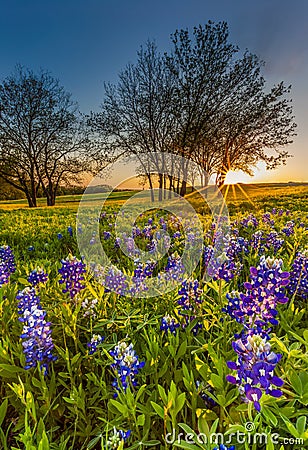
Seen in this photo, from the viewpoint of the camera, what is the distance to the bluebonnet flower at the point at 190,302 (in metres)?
2.45

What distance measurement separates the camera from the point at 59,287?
316 centimetres

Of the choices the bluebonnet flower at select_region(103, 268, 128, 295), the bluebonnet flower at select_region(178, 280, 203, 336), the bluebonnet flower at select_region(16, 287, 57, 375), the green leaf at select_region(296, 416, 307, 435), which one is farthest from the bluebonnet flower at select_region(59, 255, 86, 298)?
the green leaf at select_region(296, 416, 307, 435)

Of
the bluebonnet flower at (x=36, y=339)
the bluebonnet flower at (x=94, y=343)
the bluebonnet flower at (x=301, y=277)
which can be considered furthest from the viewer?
the bluebonnet flower at (x=301, y=277)

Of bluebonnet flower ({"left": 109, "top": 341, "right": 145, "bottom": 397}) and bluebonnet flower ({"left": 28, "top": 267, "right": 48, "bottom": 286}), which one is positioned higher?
bluebonnet flower ({"left": 28, "top": 267, "right": 48, "bottom": 286})

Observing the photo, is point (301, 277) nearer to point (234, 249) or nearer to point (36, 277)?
point (234, 249)

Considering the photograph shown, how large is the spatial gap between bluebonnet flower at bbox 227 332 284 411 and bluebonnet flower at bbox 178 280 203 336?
1086 mm

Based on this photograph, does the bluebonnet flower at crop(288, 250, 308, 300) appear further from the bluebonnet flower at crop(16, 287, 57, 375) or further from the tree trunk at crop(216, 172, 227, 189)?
the tree trunk at crop(216, 172, 227, 189)

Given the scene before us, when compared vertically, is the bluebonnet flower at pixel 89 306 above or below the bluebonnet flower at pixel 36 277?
below

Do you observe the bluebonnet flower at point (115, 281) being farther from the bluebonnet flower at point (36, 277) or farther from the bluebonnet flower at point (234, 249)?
the bluebonnet flower at point (234, 249)

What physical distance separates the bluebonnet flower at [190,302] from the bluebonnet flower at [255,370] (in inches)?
42.8

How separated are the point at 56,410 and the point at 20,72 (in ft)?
107

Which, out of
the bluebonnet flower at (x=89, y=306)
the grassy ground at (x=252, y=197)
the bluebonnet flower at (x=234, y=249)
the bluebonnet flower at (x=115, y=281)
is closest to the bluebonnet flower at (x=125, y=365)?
the bluebonnet flower at (x=89, y=306)

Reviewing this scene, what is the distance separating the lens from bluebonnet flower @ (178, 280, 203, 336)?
245 cm

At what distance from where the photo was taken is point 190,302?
2570 mm
